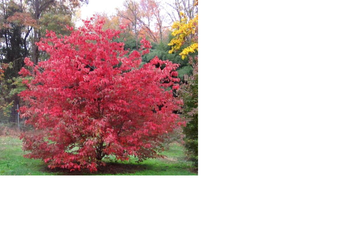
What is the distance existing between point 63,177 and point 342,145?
3667 millimetres

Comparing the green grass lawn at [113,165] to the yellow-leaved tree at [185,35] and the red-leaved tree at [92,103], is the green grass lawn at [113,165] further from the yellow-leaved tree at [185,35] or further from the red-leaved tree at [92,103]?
the yellow-leaved tree at [185,35]

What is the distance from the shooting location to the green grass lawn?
4086 mm

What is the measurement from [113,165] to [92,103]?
926 mm

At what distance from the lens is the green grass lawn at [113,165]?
409 centimetres

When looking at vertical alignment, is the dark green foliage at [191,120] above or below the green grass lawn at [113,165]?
above

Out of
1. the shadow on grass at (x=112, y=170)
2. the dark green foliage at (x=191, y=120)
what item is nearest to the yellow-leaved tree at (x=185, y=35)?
the dark green foliage at (x=191, y=120)

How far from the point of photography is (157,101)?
162 inches

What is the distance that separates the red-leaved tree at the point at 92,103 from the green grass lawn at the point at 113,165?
13cm

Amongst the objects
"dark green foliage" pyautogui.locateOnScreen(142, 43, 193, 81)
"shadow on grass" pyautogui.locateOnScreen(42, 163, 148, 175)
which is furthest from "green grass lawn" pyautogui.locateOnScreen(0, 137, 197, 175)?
"dark green foliage" pyautogui.locateOnScreen(142, 43, 193, 81)

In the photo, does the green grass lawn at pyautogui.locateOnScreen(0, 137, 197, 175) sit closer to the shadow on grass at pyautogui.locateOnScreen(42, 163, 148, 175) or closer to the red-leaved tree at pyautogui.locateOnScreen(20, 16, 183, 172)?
the shadow on grass at pyautogui.locateOnScreen(42, 163, 148, 175)

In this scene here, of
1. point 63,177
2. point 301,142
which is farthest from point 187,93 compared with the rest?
point 63,177

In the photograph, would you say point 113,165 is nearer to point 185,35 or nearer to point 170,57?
point 170,57

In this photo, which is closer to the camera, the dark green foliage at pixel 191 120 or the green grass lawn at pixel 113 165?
the green grass lawn at pixel 113 165

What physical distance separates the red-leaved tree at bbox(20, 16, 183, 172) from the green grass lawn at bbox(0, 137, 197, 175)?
0.13m
